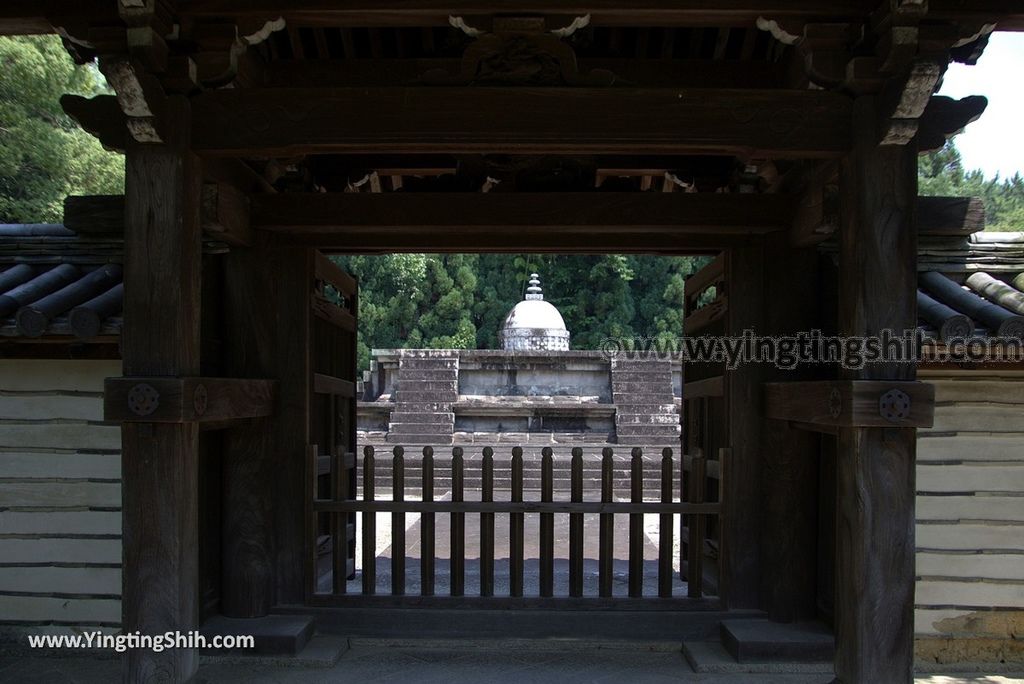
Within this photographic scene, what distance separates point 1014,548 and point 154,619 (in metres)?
4.79

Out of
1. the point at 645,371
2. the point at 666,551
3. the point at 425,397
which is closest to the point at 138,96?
the point at 666,551

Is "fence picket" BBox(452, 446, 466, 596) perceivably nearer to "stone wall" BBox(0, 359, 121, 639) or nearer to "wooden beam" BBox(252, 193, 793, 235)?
"wooden beam" BBox(252, 193, 793, 235)

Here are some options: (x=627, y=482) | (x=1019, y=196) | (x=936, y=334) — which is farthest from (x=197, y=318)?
(x=1019, y=196)

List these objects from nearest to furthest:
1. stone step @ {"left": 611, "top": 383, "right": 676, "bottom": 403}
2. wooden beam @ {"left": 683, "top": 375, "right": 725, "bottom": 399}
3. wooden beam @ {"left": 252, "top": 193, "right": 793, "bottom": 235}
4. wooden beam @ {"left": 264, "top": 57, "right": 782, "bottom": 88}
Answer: wooden beam @ {"left": 264, "top": 57, "right": 782, "bottom": 88} → wooden beam @ {"left": 252, "top": 193, "right": 793, "bottom": 235} → wooden beam @ {"left": 683, "top": 375, "right": 725, "bottom": 399} → stone step @ {"left": 611, "top": 383, "right": 676, "bottom": 403}

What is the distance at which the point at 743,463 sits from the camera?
5188mm

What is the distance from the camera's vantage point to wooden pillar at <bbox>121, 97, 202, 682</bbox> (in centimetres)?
362

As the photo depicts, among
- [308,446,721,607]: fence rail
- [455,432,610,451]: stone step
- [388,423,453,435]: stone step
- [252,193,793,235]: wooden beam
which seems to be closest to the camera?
[252,193,793,235]: wooden beam

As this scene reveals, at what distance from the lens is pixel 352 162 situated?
5766 mm

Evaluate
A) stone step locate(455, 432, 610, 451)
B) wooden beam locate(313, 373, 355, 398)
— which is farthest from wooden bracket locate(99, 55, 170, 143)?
stone step locate(455, 432, 610, 451)

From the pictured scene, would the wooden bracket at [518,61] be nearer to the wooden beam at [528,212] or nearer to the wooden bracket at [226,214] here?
the wooden beam at [528,212]

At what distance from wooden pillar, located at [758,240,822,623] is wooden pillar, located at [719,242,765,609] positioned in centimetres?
6

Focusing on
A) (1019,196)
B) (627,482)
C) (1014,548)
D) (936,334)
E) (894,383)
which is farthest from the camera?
(1019,196)

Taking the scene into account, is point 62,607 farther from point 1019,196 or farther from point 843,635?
point 1019,196

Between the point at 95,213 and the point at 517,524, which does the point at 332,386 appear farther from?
the point at 95,213
